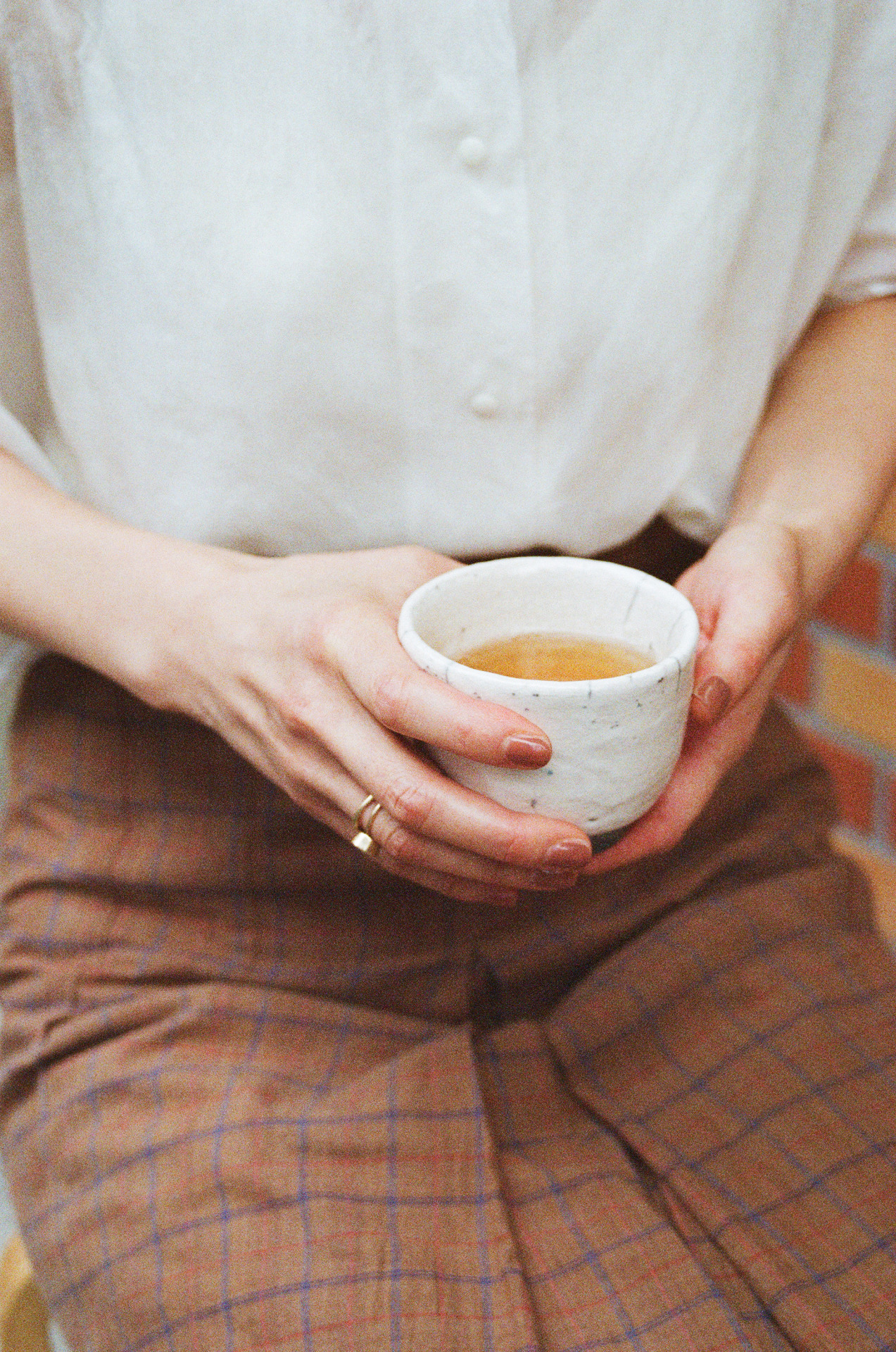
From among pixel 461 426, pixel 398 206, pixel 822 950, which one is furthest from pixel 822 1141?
pixel 398 206

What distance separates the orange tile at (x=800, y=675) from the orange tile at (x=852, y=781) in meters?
0.05

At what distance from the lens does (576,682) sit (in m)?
0.47

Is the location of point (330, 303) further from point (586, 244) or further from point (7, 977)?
point (7, 977)

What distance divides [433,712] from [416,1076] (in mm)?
299

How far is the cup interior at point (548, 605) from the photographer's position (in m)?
0.56

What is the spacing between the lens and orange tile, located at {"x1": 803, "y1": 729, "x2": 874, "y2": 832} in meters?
1.43

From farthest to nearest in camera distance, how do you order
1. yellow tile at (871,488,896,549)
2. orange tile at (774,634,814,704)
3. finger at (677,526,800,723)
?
orange tile at (774,634,814,704) → yellow tile at (871,488,896,549) → finger at (677,526,800,723)

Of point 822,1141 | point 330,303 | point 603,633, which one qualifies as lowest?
point 822,1141

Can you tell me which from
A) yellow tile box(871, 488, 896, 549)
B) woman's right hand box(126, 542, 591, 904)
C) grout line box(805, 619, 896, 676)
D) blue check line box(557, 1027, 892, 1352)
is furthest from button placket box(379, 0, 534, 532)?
grout line box(805, 619, 896, 676)

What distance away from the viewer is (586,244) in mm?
683

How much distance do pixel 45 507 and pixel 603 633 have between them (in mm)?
343

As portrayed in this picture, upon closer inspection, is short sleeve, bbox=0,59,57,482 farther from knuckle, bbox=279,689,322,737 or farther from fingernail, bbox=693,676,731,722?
fingernail, bbox=693,676,731,722

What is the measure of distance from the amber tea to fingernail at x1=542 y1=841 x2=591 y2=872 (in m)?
0.10

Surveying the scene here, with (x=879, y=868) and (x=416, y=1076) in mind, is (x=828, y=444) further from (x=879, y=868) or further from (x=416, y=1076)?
(x=879, y=868)
